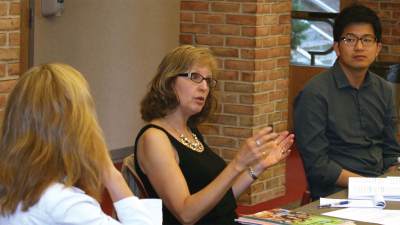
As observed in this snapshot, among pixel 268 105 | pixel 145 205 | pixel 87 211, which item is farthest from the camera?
pixel 268 105

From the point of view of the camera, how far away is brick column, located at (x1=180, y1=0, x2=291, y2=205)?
6746 mm

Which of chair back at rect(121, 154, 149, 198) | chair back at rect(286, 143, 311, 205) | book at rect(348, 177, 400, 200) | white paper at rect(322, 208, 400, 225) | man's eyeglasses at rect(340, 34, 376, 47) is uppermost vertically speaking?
man's eyeglasses at rect(340, 34, 376, 47)

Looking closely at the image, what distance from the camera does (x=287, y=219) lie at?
3.41 m

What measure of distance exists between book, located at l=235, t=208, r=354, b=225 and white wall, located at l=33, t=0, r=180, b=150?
432cm

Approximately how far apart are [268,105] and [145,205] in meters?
4.17

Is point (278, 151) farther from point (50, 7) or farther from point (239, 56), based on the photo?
point (50, 7)

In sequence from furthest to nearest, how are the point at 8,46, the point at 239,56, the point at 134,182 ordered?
the point at 239,56 → the point at 8,46 → the point at 134,182

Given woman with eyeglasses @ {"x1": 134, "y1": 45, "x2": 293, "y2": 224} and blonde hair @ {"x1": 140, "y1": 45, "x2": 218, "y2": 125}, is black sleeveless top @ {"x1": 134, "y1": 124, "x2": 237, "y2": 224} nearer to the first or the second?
woman with eyeglasses @ {"x1": 134, "y1": 45, "x2": 293, "y2": 224}

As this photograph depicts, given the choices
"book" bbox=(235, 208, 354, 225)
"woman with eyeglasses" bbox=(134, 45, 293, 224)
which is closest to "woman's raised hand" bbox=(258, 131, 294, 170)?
"woman with eyeglasses" bbox=(134, 45, 293, 224)

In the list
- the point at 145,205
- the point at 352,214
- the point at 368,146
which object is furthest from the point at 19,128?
the point at 368,146

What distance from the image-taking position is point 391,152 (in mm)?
4922

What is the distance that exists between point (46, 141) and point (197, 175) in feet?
4.76

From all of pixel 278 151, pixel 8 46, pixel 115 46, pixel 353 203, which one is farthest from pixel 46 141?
pixel 115 46

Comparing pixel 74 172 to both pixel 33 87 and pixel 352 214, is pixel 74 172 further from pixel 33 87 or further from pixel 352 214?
pixel 352 214
